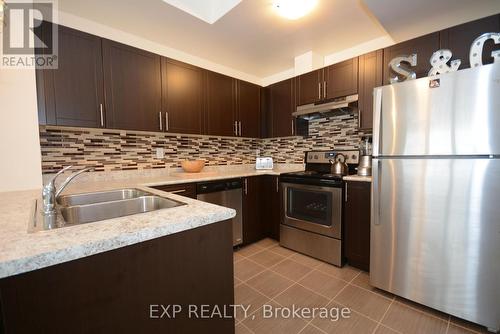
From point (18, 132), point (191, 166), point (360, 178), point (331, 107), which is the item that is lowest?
point (360, 178)

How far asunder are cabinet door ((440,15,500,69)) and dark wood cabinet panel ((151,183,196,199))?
2.49 metres

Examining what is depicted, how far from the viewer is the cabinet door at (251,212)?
2648mm

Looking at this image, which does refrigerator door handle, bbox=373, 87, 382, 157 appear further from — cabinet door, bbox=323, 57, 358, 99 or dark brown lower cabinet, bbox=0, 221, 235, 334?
dark brown lower cabinet, bbox=0, 221, 235, 334

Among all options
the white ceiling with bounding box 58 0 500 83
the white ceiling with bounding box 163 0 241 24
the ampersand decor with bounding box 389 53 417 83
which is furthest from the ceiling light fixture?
the ampersand decor with bounding box 389 53 417 83

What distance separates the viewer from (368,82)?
2.19m

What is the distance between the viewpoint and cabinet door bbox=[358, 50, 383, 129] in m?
2.12

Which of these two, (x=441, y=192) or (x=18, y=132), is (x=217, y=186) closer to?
(x=18, y=132)

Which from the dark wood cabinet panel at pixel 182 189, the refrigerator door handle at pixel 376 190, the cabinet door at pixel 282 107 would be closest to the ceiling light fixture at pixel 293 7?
the cabinet door at pixel 282 107

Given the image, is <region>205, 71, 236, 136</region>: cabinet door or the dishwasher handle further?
<region>205, 71, 236, 136</region>: cabinet door

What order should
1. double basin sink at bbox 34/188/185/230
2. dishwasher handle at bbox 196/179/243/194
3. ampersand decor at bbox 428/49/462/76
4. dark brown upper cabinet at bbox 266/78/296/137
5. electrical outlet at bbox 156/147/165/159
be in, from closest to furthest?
double basin sink at bbox 34/188/185/230 < ampersand decor at bbox 428/49/462/76 < dishwasher handle at bbox 196/179/243/194 < electrical outlet at bbox 156/147/165/159 < dark brown upper cabinet at bbox 266/78/296/137

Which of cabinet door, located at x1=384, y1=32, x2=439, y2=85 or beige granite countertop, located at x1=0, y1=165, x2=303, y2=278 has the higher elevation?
cabinet door, located at x1=384, y1=32, x2=439, y2=85

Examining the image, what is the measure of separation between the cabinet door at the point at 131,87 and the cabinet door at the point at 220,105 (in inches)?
23.2

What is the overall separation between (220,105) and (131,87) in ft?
3.29

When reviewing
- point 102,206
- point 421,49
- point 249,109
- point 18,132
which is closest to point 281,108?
point 249,109
